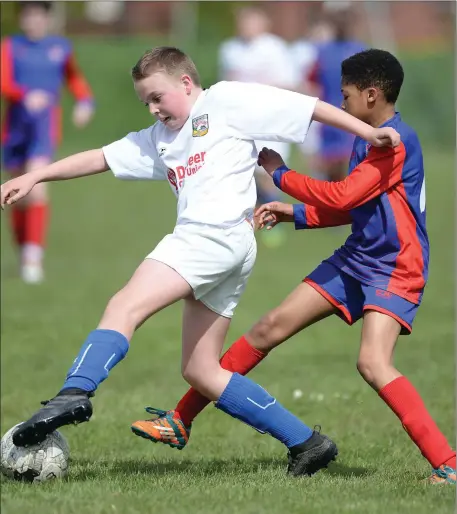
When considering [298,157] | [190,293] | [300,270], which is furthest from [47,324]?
[298,157]

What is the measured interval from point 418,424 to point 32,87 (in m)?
8.21

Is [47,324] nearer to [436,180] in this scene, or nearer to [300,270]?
[300,270]

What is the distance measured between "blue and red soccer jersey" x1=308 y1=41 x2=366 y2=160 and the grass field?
69.4 inches

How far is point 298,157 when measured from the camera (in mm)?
25812

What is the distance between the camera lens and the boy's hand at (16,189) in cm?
484

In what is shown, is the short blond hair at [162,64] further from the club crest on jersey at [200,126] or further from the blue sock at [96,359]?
the blue sock at [96,359]

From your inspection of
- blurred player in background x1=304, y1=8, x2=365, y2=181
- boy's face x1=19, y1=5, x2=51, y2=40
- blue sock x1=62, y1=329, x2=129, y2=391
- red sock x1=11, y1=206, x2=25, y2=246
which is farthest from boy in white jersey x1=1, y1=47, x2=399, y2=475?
blurred player in background x1=304, y1=8, x2=365, y2=181

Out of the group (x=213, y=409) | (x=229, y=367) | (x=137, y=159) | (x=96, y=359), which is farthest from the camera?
(x=213, y=409)

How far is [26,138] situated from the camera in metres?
11.8

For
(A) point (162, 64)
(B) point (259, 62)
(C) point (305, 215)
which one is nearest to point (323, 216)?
(C) point (305, 215)

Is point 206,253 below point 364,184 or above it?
below

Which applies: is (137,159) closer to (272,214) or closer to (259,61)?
(272,214)

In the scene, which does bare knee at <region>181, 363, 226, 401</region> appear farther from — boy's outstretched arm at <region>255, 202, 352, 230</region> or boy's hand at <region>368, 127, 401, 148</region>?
boy's hand at <region>368, 127, 401, 148</region>

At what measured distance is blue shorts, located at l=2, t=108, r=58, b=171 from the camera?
11727mm
